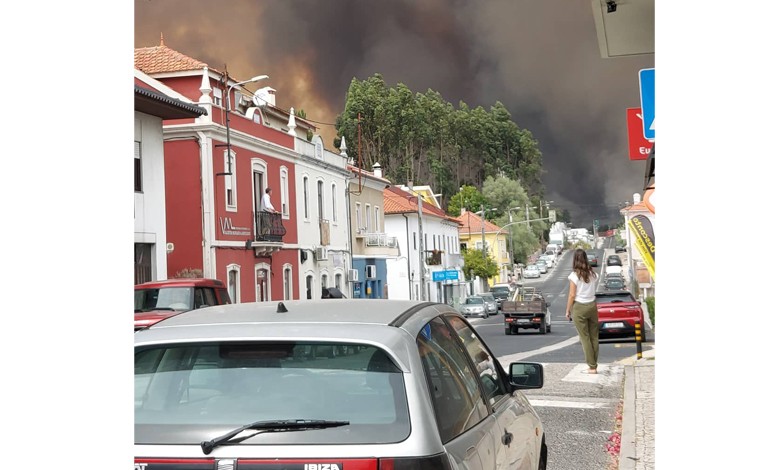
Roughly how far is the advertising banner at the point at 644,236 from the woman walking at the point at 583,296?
4.02ft

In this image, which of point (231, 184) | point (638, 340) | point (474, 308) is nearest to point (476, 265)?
point (474, 308)

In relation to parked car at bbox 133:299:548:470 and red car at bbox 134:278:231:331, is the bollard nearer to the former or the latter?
red car at bbox 134:278:231:331

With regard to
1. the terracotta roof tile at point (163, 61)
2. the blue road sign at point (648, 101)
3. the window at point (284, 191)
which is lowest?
the blue road sign at point (648, 101)

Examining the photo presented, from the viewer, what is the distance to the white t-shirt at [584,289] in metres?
11.1

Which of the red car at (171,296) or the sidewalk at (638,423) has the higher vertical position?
the red car at (171,296)

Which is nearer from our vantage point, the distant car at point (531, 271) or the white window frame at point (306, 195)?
the white window frame at point (306, 195)

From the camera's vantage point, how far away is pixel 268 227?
102ft

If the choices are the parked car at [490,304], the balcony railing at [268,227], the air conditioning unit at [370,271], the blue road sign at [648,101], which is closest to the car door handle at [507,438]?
the blue road sign at [648,101]

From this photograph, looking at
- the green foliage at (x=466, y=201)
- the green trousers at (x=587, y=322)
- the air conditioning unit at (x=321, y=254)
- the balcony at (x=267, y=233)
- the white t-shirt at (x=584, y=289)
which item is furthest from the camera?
the green foliage at (x=466, y=201)

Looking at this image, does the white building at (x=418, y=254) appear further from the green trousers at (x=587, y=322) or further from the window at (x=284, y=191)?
the green trousers at (x=587, y=322)
